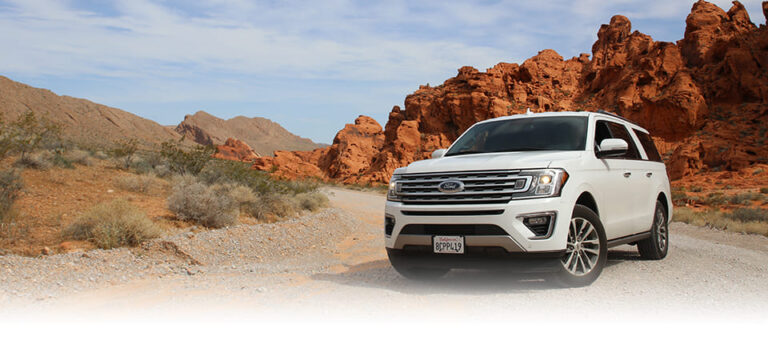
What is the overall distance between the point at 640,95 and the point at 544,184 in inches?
1873

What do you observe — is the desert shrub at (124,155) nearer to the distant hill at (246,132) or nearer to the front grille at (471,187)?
the front grille at (471,187)

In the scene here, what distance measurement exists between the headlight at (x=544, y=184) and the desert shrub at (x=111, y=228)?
22.9 feet

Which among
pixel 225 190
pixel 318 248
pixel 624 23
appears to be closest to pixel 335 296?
pixel 318 248

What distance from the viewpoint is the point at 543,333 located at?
4203 mm

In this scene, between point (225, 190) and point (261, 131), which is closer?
point (225, 190)

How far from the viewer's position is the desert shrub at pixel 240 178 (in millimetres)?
16286

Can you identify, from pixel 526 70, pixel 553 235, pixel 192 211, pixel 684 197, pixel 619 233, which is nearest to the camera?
pixel 553 235

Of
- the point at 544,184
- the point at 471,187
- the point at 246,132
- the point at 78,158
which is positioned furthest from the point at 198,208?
the point at 246,132

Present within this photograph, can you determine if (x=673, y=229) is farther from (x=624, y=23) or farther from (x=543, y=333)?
(x=624, y=23)

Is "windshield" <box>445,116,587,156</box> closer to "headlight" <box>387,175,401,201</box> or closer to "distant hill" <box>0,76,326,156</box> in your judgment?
"headlight" <box>387,175,401,201</box>

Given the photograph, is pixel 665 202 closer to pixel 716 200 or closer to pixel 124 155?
pixel 124 155

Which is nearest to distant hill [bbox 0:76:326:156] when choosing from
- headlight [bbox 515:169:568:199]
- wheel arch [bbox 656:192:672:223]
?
wheel arch [bbox 656:192:672:223]

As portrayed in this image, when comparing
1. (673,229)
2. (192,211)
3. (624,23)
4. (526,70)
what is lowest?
(673,229)

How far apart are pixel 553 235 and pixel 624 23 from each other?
217 ft
